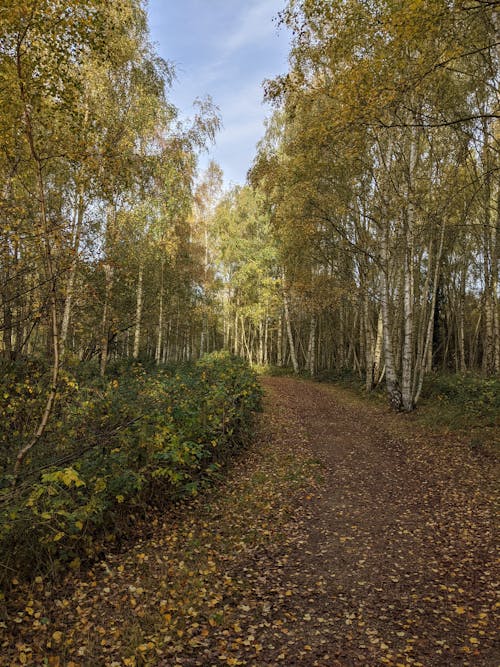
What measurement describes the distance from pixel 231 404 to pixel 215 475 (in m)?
2.39

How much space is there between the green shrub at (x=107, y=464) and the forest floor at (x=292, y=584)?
15.1 inches

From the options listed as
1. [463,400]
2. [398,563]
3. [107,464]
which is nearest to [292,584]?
[398,563]

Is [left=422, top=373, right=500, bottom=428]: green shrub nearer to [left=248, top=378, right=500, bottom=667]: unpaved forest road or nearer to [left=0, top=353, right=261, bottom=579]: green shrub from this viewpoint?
[left=248, top=378, right=500, bottom=667]: unpaved forest road

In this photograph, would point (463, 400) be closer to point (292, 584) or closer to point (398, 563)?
point (398, 563)

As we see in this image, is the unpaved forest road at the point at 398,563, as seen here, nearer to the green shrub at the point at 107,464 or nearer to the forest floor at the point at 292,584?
the forest floor at the point at 292,584

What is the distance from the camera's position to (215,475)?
8.00m

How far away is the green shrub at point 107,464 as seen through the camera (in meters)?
4.75

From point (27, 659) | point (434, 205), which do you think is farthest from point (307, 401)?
point (27, 659)

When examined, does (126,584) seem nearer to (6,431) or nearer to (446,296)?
(6,431)

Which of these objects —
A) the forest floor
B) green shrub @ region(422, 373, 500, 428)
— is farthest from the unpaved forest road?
green shrub @ region(422, 373, 500, 428)

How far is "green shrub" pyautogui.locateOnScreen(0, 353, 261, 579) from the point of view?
475 cm

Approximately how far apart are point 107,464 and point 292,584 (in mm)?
3246

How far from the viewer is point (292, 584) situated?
4719mm

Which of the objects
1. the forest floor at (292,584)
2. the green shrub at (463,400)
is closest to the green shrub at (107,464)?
the forest floor at (292,584)
